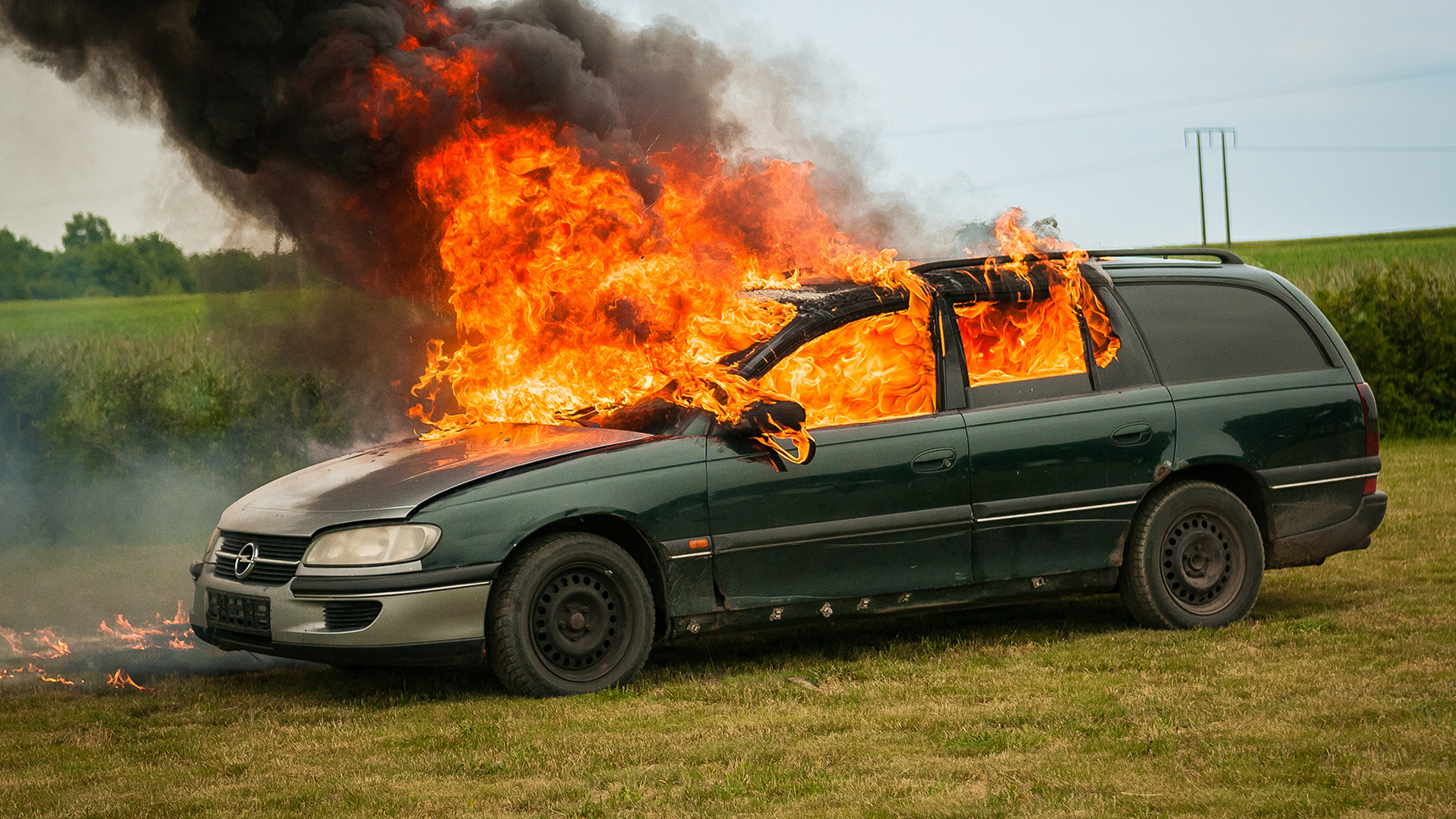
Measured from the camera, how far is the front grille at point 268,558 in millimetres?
6074

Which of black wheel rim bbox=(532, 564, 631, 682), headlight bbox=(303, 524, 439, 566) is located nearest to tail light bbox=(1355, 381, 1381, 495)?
black wheel rim bbox=(532, 564, 631, 682)

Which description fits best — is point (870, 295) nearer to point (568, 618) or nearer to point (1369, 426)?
point (568, 618)

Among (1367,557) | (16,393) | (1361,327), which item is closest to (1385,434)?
(1361,327)

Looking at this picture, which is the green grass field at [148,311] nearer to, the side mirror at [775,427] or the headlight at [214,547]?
the headlight at [214,547]

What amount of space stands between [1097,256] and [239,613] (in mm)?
4584

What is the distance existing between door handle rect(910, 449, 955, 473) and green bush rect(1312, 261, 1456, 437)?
14372mm

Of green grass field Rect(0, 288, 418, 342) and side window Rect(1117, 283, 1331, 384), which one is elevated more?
green grass field Rect(0, 288, 418, 342)

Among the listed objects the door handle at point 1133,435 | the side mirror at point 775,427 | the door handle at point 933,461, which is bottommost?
the door handle at point 933,461

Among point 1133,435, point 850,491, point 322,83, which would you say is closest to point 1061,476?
point 1133,435

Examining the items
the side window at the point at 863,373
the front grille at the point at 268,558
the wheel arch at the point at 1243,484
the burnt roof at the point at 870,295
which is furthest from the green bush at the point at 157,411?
the wheel arch at the point at 1243,484

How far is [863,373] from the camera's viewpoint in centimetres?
687

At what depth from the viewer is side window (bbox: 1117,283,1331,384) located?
24.5 ft

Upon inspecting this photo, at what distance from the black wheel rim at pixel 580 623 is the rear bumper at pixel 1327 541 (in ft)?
11.5

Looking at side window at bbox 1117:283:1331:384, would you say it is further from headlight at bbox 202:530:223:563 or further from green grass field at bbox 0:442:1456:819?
headlight at bbox 202:530:223:563
